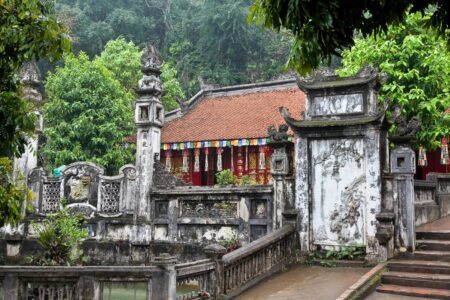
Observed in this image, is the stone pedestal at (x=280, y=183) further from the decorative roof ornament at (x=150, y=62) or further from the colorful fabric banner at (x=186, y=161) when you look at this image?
the colorful fabric banner at (x=186, y=161)

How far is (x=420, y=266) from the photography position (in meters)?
9.28

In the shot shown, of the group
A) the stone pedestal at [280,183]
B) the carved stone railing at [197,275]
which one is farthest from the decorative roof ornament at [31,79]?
the carved stone railing at [197,275]

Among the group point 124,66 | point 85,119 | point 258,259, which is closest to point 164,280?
point 258,259

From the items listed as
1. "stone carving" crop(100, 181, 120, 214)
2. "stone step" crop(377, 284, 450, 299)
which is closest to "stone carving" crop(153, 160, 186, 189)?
"stone carving" crop(100, 181, 120, 214)

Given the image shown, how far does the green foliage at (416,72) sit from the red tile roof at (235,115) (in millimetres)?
7364

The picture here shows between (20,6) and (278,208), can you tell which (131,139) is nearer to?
(278,208)

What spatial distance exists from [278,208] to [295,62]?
737 cm

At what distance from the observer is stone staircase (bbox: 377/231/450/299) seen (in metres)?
8.52

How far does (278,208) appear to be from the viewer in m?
11.4

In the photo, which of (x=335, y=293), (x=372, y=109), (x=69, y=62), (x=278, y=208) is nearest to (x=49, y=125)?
(x=69, y=62)

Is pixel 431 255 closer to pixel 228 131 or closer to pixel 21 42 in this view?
pixel 21 42

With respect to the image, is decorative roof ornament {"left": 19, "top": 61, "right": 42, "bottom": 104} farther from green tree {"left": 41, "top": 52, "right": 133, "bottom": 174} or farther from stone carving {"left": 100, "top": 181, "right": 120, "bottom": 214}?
green tree {"left": 41, "top": 52, "right": 133, "bottom": 174}

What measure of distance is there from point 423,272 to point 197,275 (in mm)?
4348

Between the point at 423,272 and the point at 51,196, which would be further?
the point at 51,196
